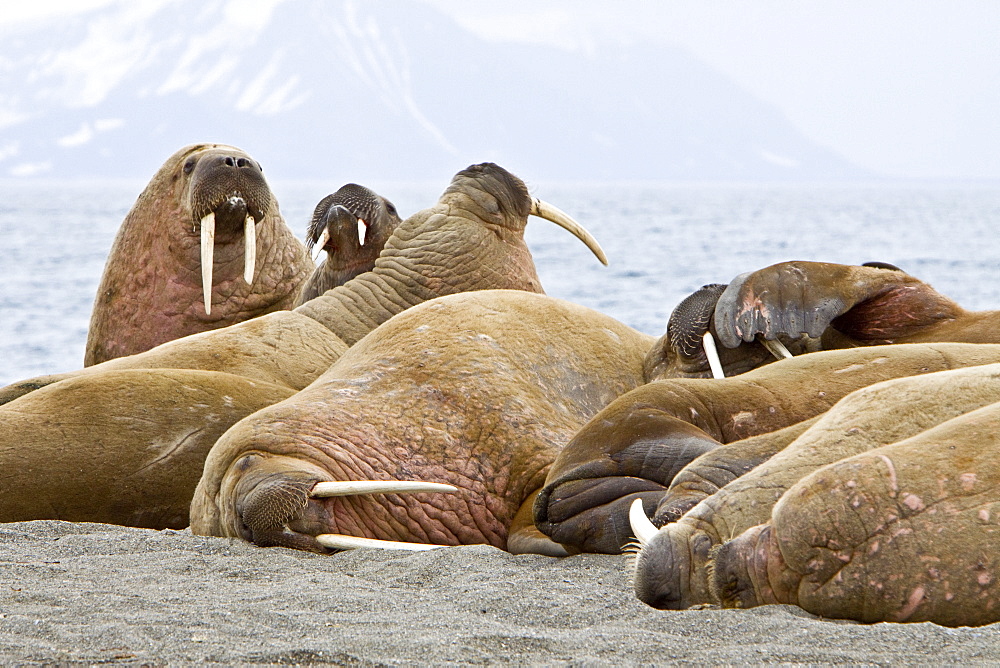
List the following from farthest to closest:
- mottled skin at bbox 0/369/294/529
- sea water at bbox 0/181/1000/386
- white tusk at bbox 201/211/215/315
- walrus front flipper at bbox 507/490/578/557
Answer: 1. sea water at bbox 0/181/1000/386
2. white tusk at bbox 201/211/215/315
3. mottled skin at bbox 0/369/294/529
4. walrus front flipper at bbox 507/490/578/557

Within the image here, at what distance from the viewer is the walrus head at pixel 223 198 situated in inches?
252

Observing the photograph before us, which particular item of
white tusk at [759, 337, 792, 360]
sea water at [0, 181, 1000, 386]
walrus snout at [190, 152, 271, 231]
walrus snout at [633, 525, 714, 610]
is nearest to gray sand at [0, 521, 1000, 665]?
walrus snout at [633, 525, 714, 610]

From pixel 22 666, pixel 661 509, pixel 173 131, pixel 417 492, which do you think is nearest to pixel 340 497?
pixel 417 492

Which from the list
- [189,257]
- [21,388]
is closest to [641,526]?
[21,388]

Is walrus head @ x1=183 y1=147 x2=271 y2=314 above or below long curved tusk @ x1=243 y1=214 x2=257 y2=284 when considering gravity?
above

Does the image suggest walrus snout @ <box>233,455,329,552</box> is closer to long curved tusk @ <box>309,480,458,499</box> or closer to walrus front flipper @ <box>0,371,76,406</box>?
long curved tusk @ <box>309,480,458,499</box>

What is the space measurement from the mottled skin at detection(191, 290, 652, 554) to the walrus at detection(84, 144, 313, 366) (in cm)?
229

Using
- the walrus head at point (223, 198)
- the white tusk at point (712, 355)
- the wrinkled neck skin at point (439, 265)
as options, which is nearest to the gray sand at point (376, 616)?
the white tusk at point (712, 355)

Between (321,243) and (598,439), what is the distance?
9.87 feet

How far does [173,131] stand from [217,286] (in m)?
197

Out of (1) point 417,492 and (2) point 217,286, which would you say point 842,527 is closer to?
(1) point 417,492

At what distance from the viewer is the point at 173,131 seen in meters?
195

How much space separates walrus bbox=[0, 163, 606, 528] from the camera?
4328 millimetres

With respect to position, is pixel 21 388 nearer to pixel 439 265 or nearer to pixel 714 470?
pixel 439 265
